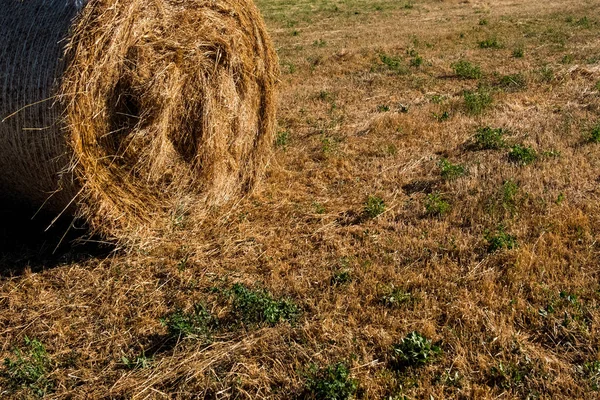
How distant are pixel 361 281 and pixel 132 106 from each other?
289 centimetres

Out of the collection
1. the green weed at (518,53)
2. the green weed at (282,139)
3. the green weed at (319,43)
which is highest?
the green weed at (319,43)

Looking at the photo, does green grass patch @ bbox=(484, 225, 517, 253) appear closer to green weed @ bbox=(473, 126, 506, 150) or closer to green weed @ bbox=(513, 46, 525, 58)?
green weed @ bbox=(473, 126, 506, 150)

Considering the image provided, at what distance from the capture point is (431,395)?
12.6ft

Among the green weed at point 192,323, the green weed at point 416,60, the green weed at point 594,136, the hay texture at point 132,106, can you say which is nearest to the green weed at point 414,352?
the green weed at point 192,323

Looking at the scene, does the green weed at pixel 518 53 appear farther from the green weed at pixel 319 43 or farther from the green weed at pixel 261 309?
the green weed at pixel 261 309

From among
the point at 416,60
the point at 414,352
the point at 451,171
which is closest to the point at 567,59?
the point at 416,60

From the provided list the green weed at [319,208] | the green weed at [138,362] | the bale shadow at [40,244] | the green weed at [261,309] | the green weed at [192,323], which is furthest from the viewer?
the green weed at [319,208]

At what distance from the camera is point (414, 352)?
163 inches

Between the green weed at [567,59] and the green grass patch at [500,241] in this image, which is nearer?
the green grass patch at [500,241]

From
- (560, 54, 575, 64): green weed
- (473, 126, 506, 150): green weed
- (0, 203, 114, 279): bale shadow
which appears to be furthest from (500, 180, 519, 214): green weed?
(560, 54, 575, 64): green weed

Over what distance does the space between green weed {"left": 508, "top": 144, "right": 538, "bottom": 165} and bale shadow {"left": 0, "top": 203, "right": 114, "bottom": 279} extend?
5.06 m

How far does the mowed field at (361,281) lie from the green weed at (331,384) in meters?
0.01

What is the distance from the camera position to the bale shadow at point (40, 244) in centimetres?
586

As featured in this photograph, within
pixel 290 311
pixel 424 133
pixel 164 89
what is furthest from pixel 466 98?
pixel 290 311
